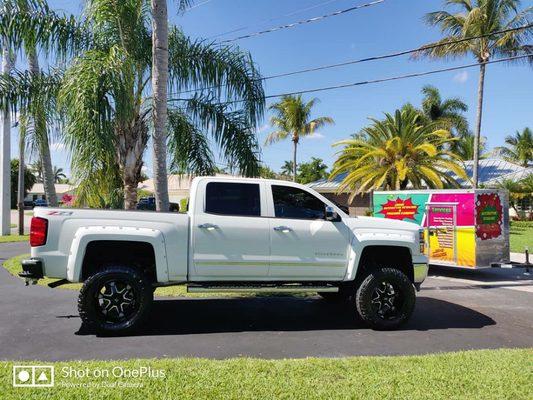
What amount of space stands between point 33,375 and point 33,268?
1603mm

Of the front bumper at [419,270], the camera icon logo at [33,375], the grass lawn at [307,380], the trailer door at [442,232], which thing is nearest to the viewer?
the grass lawn at [307,380]

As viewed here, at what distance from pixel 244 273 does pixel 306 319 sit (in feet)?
4.48

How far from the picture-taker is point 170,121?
35.0 feet

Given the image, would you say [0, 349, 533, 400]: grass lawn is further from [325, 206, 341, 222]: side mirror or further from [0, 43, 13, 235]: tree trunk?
[0, 43, 13, 235]: tree trunk

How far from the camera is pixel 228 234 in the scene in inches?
237

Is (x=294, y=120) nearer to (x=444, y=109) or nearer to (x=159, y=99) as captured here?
(x=444, y=109)

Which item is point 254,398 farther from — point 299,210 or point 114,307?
point 299,210

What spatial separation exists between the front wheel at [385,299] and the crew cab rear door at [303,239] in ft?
1.36

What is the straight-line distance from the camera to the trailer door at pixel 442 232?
36.4ft

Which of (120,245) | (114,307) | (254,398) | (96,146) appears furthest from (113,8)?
(254,398)

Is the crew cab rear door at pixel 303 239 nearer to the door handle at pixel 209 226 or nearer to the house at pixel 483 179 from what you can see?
the door handle at pixel 209 226

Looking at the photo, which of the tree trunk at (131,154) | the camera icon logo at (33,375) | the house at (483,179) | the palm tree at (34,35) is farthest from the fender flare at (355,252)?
the house at (483,179)

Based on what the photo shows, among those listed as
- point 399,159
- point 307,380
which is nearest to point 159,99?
point 307,380

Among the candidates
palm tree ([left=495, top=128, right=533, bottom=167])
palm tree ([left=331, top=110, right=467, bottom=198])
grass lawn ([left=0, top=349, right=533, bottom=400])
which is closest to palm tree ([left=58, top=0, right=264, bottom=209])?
grass lawn ([left=0, top=349, right=533, bottom=400])
